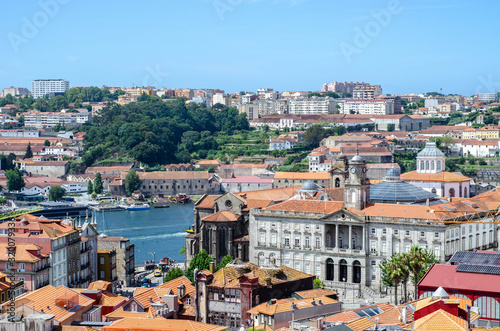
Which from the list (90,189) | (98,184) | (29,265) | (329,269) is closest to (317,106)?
(98,184)

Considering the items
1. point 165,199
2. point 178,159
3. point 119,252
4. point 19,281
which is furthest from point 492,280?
point 178,159

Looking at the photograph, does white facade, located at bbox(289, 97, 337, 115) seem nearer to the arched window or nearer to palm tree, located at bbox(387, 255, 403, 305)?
the arched window

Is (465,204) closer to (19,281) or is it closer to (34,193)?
(19,281)

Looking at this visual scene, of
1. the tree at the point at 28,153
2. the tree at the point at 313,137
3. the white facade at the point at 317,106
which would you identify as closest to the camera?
the tree at the point at 313,137

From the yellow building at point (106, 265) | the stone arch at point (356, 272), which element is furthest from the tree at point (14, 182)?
the stone arch at point (356, 272)

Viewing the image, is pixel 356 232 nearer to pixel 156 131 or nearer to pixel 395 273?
pixel 395 273

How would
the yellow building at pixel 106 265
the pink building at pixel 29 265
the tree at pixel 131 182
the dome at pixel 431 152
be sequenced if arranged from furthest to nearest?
the tree at pixel 131 182, the dome at pixel 431 152, the yellow building at pixel 106 265, the pink building at pixel 29 265

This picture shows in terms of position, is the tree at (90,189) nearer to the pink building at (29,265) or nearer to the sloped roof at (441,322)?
the pink building at (29,265)

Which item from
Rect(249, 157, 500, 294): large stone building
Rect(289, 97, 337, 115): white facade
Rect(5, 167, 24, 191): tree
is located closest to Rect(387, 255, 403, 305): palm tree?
Rect(249, 157, 500, 294): large stone building
